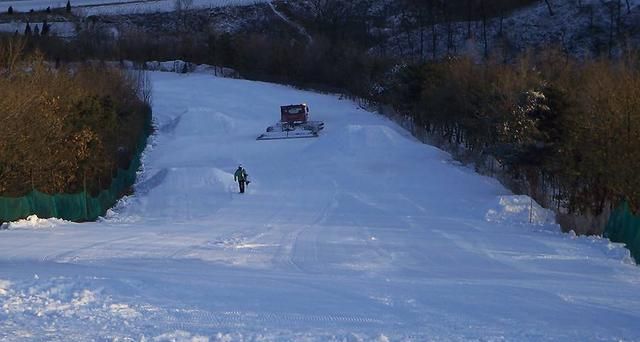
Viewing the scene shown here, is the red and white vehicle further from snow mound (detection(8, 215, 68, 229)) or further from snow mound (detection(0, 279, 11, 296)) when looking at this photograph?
snow mound (detection(0, 279, 11, 296))

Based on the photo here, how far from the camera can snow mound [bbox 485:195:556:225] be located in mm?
27484

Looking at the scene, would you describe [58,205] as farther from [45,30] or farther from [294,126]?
[45,30]

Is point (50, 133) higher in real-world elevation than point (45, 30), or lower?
lower

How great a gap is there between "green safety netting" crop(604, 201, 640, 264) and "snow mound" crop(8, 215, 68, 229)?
16.0m

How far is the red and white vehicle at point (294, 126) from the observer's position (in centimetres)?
6462

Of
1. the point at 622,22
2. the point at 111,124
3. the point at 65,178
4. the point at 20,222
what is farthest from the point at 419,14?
the point at 20,222

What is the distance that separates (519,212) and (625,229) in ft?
31.0

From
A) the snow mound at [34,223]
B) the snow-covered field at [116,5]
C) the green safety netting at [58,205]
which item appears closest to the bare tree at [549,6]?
the snow-covered field at [116,5]

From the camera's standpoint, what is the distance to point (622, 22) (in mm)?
94688

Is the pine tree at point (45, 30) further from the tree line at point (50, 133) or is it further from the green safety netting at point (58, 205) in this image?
the green safety netting at point (58, 205)

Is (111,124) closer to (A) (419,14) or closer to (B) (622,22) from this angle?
(B) (622,22)

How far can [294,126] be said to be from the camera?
2603 inches

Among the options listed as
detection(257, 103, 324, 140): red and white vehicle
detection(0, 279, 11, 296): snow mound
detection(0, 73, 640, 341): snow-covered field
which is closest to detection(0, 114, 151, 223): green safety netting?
detection(0, 73, 640, 341): snow-covered field

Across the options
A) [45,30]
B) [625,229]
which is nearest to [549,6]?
[45,30]
